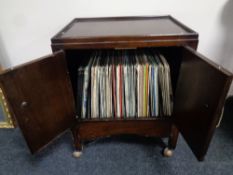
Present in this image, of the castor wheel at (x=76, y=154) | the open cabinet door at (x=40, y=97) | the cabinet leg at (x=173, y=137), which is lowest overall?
the castor wheel at (x=76, y=154)

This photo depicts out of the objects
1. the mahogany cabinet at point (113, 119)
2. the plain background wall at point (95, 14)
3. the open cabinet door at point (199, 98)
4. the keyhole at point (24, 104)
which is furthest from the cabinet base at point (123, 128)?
the plain background wall at point (95, 14)

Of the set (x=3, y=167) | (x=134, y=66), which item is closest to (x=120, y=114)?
(x=134, y=66)

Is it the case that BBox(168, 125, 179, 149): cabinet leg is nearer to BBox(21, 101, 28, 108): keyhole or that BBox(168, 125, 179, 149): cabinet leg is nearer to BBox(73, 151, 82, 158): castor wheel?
BBox(73, 151, 82, 158): castor wheel

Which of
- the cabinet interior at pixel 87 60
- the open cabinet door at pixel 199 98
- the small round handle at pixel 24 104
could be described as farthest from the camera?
the cabinet interior at pixel 87 60

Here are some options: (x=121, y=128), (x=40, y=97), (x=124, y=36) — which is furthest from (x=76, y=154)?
Answer: (x=124, y=36)

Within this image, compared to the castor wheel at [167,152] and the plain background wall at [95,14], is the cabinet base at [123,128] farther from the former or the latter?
the plain background wall at [95,14]

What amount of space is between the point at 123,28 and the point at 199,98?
16.1 inches

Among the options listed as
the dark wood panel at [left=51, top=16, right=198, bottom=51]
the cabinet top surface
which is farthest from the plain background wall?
the dark wood panel at [left=51, top=16, right=198, bottom=51]

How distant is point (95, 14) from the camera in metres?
0.95

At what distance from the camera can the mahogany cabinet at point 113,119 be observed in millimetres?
546

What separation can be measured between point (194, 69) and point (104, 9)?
564 mm

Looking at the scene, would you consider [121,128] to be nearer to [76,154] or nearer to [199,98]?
[76,154]

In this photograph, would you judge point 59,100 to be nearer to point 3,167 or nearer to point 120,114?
point 120,114

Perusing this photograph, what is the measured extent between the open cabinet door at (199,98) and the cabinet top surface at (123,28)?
13 cm
